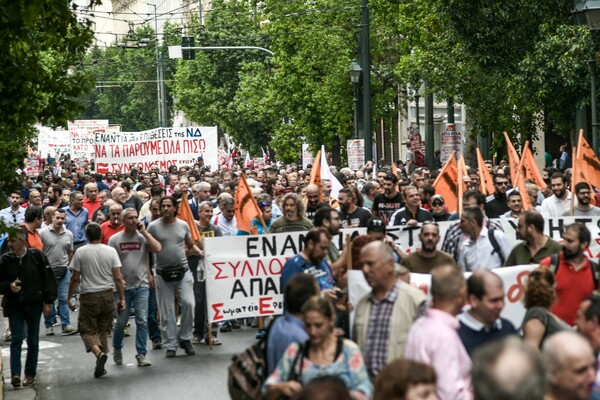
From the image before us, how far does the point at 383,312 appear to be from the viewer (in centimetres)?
781

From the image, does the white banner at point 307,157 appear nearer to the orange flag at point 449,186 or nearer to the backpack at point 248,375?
the orange flag at point 449,186

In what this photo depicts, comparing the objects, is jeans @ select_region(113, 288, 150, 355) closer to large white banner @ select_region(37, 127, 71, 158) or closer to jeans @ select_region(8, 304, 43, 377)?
jeans @ select_region(8, 304, 43, 377)

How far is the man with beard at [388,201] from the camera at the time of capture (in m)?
17.0

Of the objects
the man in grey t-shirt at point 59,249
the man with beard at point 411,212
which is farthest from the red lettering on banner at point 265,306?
the man in grey t-shirt at point 59,249

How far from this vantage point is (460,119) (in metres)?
55.2

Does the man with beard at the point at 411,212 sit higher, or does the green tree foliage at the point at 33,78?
the green tree foliage at the point at 33,78

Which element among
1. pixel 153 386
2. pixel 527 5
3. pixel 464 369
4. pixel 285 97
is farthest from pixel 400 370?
pixel 285 97

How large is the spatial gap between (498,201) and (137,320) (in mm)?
4748

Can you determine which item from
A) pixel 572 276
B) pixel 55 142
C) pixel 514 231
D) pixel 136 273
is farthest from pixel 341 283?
pixel 55 142

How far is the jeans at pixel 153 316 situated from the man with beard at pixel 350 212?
2.37 metres

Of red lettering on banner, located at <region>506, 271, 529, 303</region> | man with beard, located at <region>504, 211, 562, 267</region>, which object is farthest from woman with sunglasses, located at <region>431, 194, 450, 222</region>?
red lettering on banner, located at <region>506, 271, 529, 303</region>

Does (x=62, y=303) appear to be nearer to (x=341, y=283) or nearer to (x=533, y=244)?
(x=341, y=283)

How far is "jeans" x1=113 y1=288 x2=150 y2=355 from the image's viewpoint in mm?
14484

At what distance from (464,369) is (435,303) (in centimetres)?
54
